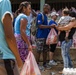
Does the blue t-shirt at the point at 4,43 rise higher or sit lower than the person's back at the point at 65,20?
higher

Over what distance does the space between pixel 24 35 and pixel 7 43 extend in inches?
100

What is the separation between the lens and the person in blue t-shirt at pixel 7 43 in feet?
9.87

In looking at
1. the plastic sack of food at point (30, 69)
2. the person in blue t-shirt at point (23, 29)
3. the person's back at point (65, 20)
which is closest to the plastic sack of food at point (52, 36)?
the person's back at point (65, 20)

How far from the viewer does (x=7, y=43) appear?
9.99ft

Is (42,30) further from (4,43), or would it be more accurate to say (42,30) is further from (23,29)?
(4,43)

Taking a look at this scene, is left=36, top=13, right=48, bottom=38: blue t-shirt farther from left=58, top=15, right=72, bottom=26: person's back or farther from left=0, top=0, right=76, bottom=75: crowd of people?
left=58, top=15, right=72, bottom=26: person's back

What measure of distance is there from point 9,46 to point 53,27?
574cm

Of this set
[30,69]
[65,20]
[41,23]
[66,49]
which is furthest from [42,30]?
[30,69]

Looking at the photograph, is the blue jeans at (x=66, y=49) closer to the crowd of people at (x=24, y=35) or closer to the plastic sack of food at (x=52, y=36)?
the crowd of people at (x=24, y=35)

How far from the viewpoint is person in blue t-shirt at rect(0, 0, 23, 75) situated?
3.01 metres

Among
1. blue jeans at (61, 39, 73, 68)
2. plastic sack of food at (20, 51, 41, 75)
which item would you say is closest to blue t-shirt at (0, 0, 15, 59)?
plastic sack of food at (20, 51, 41, 75)

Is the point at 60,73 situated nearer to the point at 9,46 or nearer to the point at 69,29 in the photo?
the point at 69,29

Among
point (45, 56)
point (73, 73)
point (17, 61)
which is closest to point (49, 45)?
point (45, 56)

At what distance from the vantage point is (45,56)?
8984 millimetres
